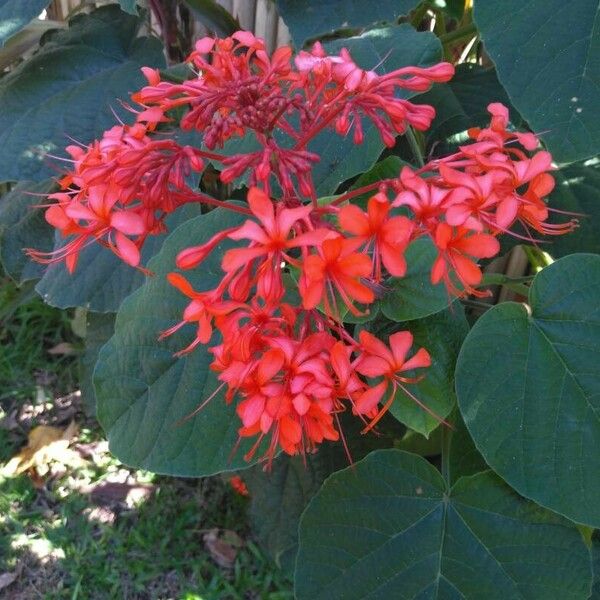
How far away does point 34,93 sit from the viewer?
1.54 meters

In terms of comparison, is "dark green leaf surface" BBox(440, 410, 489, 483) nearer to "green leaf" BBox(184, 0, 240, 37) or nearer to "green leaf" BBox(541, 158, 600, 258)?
"green leaf" BBox(541, 158, 600, 258)

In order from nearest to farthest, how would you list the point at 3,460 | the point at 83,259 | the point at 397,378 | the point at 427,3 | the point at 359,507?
1. the point at 397,378
2. the point at 359,507
3. the point at 83,259
4. the point at 427,3
5. the point at 3,460

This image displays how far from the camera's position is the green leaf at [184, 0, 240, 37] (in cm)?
152

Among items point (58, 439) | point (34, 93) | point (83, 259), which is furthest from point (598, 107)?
point (58, 439)

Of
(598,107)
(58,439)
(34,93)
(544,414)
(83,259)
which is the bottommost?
(58,439)

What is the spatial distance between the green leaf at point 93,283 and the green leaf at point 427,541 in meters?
0.56

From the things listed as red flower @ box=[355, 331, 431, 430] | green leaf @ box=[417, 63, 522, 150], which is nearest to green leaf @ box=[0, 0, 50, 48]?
green leaf @ box=[417, 63, 522, 150]

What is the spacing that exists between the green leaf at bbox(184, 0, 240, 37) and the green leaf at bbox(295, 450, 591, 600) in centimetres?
95

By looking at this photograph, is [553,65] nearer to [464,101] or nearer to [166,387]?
[464,101]

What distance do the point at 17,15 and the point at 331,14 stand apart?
0.56 meters

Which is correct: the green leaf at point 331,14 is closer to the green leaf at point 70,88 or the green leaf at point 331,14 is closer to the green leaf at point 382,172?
the green leaf at point 382,172

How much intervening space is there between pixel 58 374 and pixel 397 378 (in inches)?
67.5

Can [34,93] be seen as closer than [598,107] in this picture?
No

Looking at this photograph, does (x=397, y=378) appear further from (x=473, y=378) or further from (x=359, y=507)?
(x=359, y=507)
